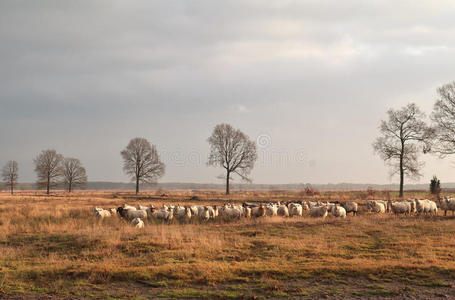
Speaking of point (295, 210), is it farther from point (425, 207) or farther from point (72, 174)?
point (72, 174)

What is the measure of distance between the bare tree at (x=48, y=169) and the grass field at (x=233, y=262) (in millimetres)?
57278

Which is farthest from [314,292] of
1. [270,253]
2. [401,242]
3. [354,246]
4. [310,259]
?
[401,242]

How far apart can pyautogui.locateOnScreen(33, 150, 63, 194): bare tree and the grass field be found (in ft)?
188

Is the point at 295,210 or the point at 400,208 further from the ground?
the point at 400,208

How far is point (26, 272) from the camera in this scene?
34.8ft

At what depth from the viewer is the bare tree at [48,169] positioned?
231ft

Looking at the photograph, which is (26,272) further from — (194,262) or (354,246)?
(354,246)

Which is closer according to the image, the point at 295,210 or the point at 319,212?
the point at 319,212

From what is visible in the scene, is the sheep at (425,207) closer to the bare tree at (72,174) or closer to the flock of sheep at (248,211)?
the flock of sheep at (248,211)

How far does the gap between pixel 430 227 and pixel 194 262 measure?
1369 centimetres

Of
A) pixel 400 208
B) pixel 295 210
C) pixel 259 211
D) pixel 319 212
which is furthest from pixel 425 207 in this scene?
pixel 259 211

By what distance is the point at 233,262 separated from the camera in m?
11.7

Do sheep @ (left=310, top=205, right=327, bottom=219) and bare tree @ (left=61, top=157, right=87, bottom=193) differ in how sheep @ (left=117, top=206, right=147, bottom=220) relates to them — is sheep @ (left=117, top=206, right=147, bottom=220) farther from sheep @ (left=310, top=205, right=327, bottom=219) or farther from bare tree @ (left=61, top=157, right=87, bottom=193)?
bare tree @ (left=61, top=157, right=87, bottom=193)

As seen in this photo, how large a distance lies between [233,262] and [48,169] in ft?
227
